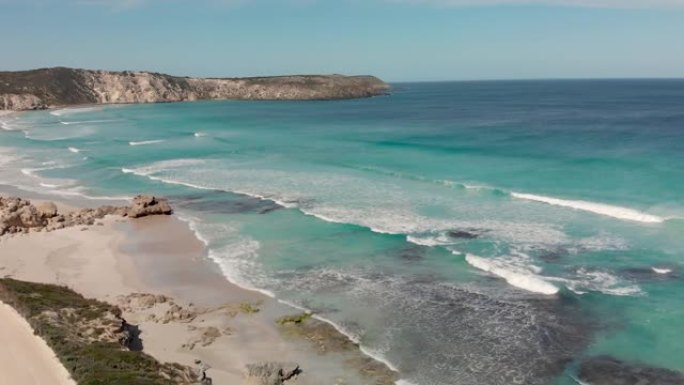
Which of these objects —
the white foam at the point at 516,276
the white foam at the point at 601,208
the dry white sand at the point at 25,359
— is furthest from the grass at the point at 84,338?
the white foam at the point at 601,208

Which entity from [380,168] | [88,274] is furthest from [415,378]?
[380,168]

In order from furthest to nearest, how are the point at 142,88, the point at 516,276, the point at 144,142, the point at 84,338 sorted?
1. the point at 142,88
2. the point at 144,142
3. the point at 516,276
4. the point at 84,338

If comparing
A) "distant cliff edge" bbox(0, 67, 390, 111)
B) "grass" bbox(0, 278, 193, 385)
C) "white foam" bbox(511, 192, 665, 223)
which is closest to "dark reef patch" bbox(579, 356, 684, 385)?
"grass" bbox(0, 278, 193, 385)

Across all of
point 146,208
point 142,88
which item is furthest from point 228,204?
point 142,88

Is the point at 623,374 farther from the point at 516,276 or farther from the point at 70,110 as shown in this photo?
the point at 70,110

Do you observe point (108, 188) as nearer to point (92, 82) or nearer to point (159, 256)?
point (159, 256)

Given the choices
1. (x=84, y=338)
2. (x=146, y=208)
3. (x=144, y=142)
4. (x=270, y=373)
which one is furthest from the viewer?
(x=144, y=142)
